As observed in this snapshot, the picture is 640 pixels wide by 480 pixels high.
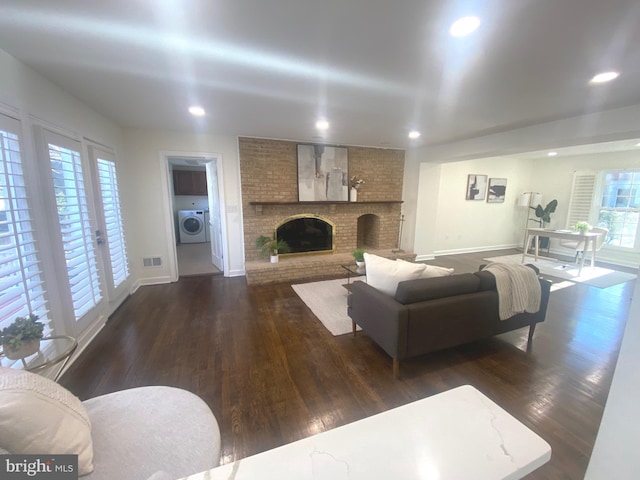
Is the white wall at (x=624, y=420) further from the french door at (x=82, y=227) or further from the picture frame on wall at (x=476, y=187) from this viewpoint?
the picture frame on wall at (x=476, y=187)

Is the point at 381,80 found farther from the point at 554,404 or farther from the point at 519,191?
the point at 519,191

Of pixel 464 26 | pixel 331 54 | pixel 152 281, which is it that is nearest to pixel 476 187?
pixel 464 26

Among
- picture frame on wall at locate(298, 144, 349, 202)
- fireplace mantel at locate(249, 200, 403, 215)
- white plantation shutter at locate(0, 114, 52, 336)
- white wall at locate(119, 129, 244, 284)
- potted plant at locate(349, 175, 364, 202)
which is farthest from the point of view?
potted plant at locate(349, 175, 364, 202)

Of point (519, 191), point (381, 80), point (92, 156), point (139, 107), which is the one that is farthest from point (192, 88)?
point (519, 191)

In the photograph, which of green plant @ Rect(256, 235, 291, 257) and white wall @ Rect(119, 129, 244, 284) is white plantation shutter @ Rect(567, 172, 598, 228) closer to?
green plant @ Rect(256, 235, 291, 257)

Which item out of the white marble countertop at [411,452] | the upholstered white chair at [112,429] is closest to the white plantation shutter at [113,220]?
the upholstered white chair at [112,429]

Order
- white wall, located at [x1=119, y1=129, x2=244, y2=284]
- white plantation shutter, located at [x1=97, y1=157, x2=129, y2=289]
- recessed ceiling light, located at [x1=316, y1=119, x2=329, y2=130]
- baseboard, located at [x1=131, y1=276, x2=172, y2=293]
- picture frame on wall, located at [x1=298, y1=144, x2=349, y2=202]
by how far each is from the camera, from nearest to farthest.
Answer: white plantation shutter, located at [x1=97, y1=157, x2=129, y2=289]
recessed ceiling light, located at [x1=316, y1=119, x2=329, y2=130]
white wall, located at [x1=119, y1=129, x2=244, y2=284]
baseboard, located at [x1=131, y1=276, x2=172, y2=293]
picture frame on wall, located at [x1=298, y1=144, x2=349, y2=202]

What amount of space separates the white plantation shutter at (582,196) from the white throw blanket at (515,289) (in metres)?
5.48

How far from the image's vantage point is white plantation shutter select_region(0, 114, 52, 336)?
5.25 ft

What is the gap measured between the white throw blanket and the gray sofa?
0.22ft

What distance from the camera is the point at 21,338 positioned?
1378 mm

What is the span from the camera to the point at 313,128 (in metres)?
3.71

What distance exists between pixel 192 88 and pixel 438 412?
2.85 meters

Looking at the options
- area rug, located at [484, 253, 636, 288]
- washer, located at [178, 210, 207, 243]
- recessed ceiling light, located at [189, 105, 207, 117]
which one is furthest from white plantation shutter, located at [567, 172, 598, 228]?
washer, located at [178, 210, 207, 243]
